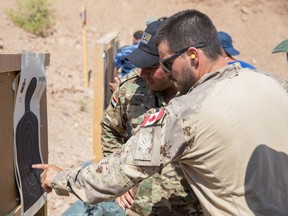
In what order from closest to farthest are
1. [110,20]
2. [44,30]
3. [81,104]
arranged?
[81,104], [44,30], [110,20]

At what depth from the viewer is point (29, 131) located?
2.39 m

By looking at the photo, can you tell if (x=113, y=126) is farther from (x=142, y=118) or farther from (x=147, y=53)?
(x=147, y=53)

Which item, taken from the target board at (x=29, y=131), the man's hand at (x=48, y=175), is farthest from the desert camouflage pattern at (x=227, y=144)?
the target board at (x=29, y=131)

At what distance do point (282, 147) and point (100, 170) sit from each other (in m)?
0.73

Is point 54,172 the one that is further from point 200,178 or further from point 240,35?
point 240,35

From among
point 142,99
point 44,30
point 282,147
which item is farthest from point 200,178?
point 44,30

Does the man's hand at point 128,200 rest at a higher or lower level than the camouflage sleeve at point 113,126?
lower

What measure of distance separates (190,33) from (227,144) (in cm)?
52

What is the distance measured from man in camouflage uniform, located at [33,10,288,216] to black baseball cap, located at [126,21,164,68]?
0.66 meters

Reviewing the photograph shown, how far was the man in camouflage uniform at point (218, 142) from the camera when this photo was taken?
5.93 ft

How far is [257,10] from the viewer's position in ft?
56.3

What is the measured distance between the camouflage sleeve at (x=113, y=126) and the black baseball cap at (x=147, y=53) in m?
0.27

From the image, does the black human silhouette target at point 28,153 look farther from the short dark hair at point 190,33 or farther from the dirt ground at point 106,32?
the dirt ground at point 106,32

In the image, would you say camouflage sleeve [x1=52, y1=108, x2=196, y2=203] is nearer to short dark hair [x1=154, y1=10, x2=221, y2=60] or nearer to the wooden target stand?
the wooden target stand
